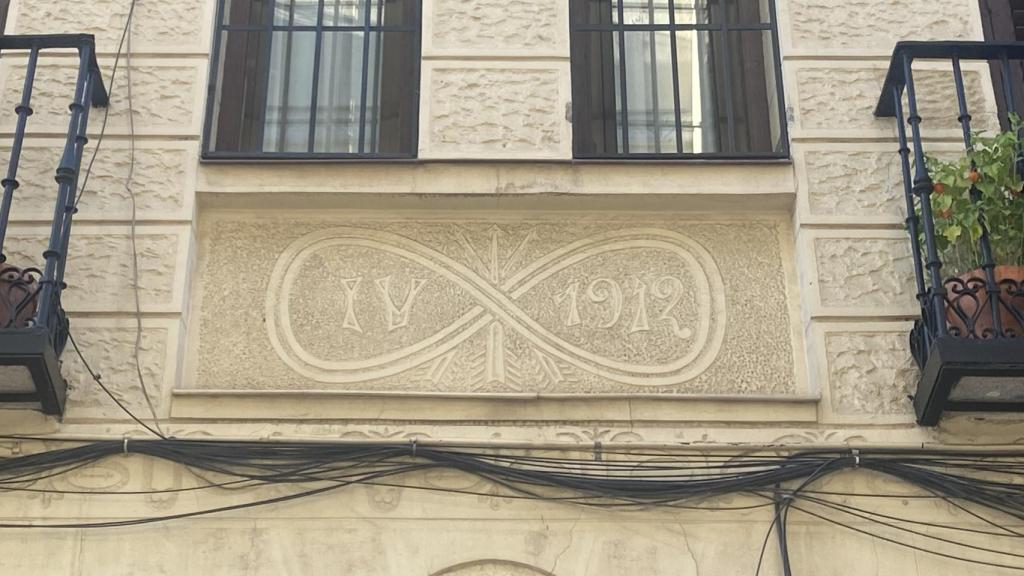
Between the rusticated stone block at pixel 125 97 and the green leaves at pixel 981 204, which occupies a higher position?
the rusticated stone block at pixel 125 97

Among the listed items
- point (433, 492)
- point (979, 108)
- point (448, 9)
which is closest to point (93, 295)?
point (433, 492)

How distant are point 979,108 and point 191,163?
3.96m

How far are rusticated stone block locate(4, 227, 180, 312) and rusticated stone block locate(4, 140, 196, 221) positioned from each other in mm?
114

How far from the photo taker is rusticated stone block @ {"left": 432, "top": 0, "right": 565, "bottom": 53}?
23.8ft

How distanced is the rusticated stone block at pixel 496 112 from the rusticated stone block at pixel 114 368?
1680 mm

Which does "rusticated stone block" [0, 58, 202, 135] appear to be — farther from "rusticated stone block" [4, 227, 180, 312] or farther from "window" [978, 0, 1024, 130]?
"window" [978, 0, 1024, 130]

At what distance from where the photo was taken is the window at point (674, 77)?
737cm

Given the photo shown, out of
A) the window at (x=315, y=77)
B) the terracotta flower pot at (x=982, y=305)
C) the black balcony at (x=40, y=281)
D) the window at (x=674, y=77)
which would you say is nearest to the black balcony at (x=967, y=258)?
the terracotta flower pot at (x=982, y=305)

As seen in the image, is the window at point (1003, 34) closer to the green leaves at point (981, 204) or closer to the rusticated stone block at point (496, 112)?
the green leaves at point (981, 204)

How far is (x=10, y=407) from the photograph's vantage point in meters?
6.13

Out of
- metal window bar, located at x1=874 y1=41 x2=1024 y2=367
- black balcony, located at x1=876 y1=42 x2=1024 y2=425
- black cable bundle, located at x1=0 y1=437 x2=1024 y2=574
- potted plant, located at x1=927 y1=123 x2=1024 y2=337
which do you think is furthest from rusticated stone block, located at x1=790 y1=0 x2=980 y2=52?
black cable bundle, located at x1=0 y1=437 x2=1024 y2=574

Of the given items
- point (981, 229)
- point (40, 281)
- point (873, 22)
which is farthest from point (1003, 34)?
point (40, 281)

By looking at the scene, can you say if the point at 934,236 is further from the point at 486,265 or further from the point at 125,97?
the point at 125,97

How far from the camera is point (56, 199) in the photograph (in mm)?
6621
